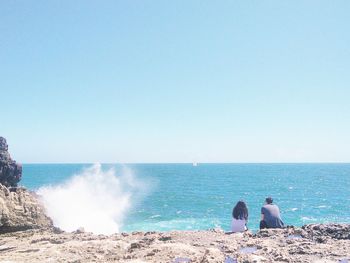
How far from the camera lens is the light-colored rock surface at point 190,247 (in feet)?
31.7

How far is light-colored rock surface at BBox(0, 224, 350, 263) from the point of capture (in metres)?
9.67

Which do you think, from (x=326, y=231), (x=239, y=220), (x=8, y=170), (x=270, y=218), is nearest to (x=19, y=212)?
(x=8, y=170)

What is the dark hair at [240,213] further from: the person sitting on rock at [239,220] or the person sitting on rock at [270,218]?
the person sitting on rock at [270,218]

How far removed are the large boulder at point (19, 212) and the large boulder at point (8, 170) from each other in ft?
9.10

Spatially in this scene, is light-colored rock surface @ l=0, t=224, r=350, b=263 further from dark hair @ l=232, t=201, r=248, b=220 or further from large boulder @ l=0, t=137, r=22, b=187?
large boulder @ l=0, t=137, r=22, b=187

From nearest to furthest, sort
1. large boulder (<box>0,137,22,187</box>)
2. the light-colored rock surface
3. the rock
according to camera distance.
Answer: the light-colored rock surface < the rock < large boulder (<box>0,137,22,187</box>)

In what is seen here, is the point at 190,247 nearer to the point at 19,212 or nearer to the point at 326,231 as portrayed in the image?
the point at 326,231

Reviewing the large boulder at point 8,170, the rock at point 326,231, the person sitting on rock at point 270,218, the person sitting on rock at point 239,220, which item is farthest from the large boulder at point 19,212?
the rock at point 326,231

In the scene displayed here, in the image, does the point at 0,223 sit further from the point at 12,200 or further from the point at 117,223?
the point at 117,223

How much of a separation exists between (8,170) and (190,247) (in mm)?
14847

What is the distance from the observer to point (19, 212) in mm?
17312

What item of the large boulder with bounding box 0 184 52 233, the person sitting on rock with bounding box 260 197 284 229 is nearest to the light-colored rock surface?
the person sitting on rock with bounding box 260 197 284 229

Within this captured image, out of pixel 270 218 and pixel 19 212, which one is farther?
pixel 19 212

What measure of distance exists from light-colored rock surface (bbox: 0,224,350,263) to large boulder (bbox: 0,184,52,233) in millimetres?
3075
